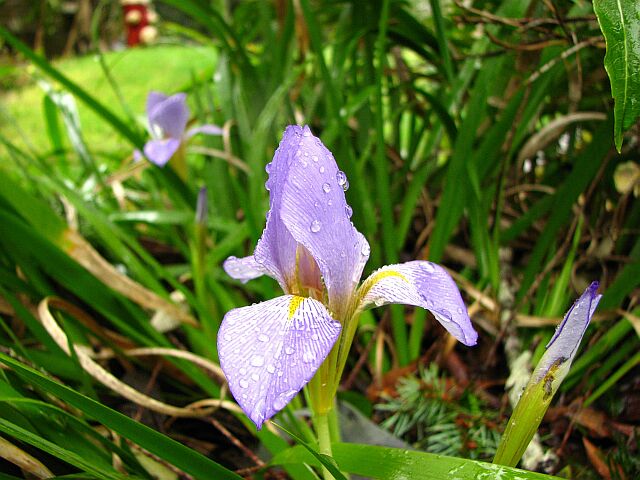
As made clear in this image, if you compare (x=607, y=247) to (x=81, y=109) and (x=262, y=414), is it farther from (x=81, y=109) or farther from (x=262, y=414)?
(x=81, y=109)

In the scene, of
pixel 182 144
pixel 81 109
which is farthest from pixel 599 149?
pixel 81 109

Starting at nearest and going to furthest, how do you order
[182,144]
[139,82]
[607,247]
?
1. [607,247]
2. [182,144]
3. [139,82]

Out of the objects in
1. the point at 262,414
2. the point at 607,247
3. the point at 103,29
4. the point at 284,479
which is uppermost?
the point at 262,414

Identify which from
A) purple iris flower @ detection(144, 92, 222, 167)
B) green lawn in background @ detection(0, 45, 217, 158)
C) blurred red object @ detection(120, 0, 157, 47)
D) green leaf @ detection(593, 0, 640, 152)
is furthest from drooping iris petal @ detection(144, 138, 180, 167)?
blurred red object @ detection(120, 0, 157, 47)

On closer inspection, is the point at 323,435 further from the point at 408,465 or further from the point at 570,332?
the point at 570,332

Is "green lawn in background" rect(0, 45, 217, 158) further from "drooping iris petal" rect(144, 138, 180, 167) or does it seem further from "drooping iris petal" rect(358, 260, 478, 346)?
"drooping iris petal" rect(358, 260, 478, 346)

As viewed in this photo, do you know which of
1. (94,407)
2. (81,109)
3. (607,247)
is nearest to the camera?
(94,407)

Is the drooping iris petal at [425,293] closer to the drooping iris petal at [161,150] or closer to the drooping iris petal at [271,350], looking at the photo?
the drooping iris petal at [271,350]
